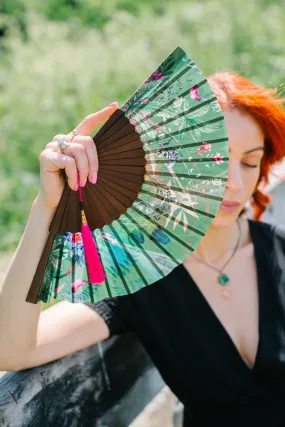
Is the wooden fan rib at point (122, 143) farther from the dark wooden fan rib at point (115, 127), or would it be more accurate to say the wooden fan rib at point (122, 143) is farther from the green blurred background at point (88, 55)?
the green blurred background at point (88, 55)

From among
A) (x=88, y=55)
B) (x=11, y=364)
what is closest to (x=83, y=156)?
(x=11, y=364)

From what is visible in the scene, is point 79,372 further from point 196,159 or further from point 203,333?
point 196,159

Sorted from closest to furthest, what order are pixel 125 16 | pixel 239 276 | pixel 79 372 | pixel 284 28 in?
pixel 79 372 < pixel 239 276 < pixel 284 28 < pixel 125 16

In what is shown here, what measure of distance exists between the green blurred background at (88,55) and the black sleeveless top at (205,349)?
1775 mm

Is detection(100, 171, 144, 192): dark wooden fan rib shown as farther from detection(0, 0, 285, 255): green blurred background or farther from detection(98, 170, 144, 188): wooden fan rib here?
detection(0, 0, 285, 255): green blurred background

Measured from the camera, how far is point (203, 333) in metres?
1.27

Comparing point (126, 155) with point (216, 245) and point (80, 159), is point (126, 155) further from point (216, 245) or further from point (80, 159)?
point (216, 245)

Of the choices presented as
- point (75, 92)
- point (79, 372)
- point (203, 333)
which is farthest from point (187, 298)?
point (75, 92)

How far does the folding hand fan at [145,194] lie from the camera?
2.91 feet

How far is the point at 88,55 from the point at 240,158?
116 inches

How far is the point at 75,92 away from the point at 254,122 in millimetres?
2591

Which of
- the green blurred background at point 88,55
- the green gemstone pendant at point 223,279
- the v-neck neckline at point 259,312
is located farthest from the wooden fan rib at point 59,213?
the green blurred background at point 88,55

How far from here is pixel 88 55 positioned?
3967 millimetres

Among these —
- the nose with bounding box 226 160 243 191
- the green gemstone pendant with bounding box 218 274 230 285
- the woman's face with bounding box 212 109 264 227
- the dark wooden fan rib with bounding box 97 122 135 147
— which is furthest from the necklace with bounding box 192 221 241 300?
the dark wooden fan rib with bounding box 97 122 135 147
